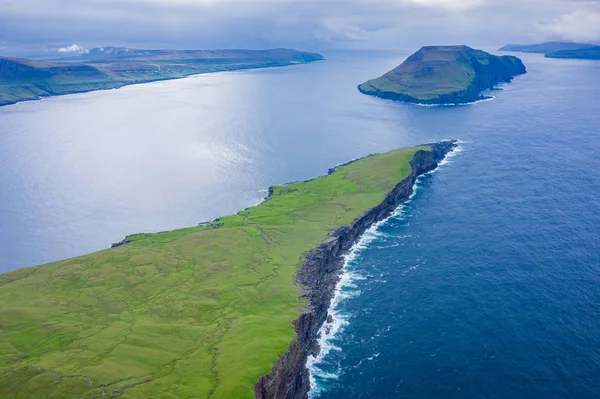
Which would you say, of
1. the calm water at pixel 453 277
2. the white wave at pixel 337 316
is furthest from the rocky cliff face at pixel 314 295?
the calm water at pixel 453 277

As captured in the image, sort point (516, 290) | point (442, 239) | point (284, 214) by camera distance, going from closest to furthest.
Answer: point (516, 290) < point (442, 239) < point (284, 214)

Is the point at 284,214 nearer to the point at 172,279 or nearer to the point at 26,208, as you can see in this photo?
the point at 172,279

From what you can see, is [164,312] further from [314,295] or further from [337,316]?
[337,316]

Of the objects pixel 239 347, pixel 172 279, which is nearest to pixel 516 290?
pixel 239 347

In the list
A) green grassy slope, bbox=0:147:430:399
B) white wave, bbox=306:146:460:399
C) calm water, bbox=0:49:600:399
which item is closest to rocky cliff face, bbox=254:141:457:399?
white wave, bbox=306:146:460:399

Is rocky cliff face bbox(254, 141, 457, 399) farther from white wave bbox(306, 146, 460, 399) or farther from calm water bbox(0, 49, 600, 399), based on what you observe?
calm water bbox(0, 49, 600, 399)

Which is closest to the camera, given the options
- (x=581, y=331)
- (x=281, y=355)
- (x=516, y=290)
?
(x=281, y=355)

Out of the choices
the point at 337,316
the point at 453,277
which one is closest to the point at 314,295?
the point at 337,316
